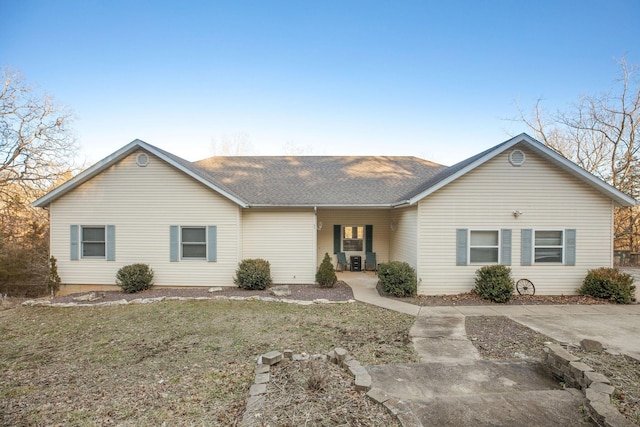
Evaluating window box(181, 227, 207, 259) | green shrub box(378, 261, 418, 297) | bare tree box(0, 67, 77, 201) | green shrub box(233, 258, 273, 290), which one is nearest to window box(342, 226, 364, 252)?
green shrub box(378, 261, 418, 297)

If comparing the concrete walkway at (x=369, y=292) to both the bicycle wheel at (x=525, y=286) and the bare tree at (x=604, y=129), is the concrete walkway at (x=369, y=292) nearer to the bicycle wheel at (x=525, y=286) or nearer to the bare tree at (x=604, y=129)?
the bicycle wheel at (x=525, y=286)

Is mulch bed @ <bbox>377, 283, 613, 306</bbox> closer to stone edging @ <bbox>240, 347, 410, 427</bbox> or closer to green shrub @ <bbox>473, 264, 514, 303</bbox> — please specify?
green shrub @ <bbox>473, 264, 514, 303</bbox>

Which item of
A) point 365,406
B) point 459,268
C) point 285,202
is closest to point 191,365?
point 365,406

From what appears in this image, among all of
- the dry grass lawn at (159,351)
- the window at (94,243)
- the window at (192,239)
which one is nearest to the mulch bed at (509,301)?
the dry grass lawn at (159,351)

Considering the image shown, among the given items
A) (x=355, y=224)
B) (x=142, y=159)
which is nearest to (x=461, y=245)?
(x=355, y=224)

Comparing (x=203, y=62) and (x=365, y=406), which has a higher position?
(x=203, y=62)

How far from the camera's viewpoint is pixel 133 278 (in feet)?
31.8

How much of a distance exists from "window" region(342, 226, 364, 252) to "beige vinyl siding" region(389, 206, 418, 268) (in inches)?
55.6

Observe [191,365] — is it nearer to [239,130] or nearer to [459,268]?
[459,268]

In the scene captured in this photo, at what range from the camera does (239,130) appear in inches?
1220

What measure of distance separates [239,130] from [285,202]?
22.9m

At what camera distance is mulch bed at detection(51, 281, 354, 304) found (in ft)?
29.9

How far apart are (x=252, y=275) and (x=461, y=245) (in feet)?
22.7

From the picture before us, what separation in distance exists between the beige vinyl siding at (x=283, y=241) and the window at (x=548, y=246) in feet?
24.4
